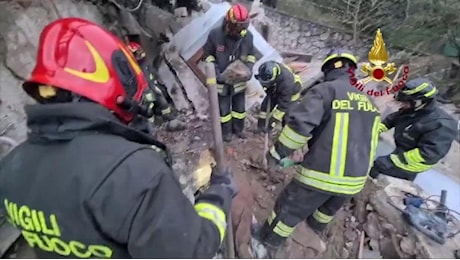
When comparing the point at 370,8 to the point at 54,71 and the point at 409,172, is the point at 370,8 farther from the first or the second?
the point at 54,71

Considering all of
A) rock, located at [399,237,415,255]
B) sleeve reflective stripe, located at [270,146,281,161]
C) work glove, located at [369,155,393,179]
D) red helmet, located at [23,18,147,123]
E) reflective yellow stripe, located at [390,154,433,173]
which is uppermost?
red helmet, located at [23,18,147,123]

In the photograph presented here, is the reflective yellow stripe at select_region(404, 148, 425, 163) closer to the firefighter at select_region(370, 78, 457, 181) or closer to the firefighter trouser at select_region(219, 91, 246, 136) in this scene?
the firefighter at select_region(370, 78, 457, 181)

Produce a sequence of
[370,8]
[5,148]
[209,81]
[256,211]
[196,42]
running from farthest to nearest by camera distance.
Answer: [370,8] < [196,42] < [256,211] < [5,148] < [209,81]

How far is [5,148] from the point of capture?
3383 mm

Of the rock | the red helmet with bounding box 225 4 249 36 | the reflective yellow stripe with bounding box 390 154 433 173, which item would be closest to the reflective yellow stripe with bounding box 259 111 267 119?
the red helmet with bounding box 225 4 249 36

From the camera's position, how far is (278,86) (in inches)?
205

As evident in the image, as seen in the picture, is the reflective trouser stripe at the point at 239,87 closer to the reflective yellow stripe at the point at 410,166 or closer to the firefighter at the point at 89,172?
the reflective yellow stripe at the point at 410,166

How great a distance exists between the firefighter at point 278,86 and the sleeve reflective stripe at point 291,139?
1728mm

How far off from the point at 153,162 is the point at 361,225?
11.5ft

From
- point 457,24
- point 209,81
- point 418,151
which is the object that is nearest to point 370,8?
point 457,24

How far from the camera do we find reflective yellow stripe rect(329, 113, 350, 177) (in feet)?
10.5

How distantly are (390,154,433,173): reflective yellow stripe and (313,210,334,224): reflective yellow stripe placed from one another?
A: 1.11m

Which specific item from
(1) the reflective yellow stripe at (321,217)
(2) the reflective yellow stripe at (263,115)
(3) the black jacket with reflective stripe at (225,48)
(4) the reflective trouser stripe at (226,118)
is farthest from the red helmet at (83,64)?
(2) the reflective yellow stripe at (263,115)

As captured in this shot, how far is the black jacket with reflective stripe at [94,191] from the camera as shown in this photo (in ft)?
4.27
